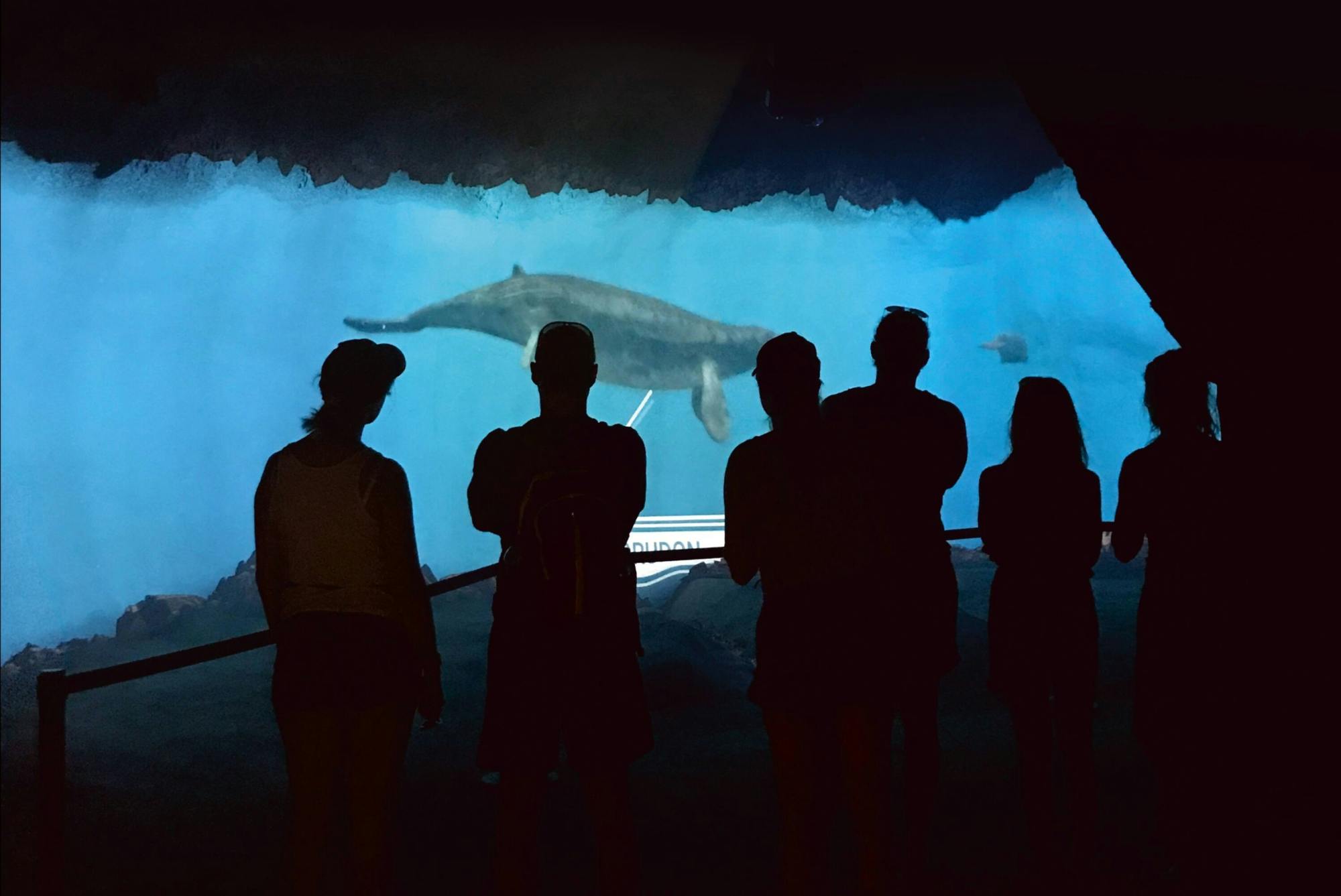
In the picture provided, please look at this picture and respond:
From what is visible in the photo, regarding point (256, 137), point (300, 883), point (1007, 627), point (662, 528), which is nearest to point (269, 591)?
point (300, 883)

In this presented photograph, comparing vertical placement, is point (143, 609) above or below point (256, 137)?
below

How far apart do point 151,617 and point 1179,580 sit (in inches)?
551

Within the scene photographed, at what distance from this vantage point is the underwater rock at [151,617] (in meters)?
13.1

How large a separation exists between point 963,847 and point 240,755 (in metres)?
4.65

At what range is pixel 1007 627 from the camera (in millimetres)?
2330

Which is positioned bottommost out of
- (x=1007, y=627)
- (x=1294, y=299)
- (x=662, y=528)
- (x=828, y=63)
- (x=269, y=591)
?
(x=662, y=528)

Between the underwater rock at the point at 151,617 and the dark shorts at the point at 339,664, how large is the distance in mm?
12877

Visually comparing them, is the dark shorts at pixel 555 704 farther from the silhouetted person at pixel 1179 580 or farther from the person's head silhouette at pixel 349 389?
the silhouetted person at pixel 1179 580

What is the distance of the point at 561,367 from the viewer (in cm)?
183

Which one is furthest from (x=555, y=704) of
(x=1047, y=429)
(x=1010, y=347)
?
(x=1010, y=347)

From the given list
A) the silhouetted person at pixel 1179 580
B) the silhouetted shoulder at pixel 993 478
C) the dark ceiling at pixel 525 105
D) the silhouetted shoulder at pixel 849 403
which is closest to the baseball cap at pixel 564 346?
the silhouetted shoulder at pixel 849 403

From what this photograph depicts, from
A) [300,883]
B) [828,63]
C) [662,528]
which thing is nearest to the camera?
[300,883]

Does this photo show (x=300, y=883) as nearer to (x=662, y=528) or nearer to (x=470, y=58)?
(x=470, y=58)

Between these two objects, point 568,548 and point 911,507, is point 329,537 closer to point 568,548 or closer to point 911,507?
point 568,548
